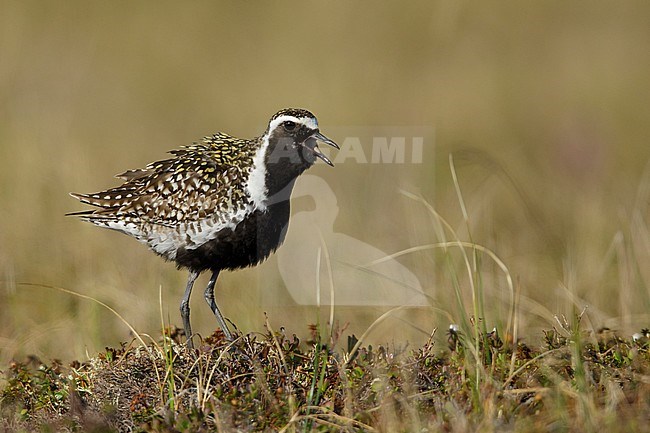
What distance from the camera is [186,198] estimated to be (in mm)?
4977

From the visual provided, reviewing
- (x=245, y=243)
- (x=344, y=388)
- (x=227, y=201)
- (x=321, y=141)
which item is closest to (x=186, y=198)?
(x=227, y=201)

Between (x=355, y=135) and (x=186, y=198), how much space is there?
4.68m

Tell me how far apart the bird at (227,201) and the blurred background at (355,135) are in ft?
3.02

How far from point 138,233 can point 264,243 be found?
2.26ft

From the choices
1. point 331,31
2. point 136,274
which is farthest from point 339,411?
point 331,31

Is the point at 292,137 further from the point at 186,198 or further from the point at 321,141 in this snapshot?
the point at 186,198

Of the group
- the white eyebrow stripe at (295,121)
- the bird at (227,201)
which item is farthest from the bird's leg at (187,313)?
the white eyebrow stripe at (295,121)

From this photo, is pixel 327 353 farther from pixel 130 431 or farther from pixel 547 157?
pixel 547 157

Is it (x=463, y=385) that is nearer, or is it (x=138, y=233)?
(x=463, y=385)

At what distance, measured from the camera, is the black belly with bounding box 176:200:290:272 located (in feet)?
16.0

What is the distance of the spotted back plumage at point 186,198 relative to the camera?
4.91m

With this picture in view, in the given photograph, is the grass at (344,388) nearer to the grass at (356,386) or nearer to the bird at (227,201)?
the grass at (356,386)

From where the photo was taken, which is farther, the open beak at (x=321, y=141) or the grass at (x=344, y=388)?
the open beak at (x=321, y=141)

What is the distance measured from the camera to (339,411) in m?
4.03
